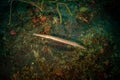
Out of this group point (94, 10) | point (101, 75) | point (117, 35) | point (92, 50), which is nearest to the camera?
point (101, 75)

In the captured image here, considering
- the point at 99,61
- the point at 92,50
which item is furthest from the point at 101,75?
the point at 92,50

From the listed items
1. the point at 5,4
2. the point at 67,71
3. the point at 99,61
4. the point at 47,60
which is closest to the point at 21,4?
the point at 5,4

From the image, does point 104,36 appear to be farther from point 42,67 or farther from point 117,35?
point 42,67

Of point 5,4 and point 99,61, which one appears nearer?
point 99,61

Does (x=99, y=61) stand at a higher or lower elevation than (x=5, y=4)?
lower

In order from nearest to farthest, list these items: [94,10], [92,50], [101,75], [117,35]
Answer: [101,75], [92,50], [117,35], [94,10]

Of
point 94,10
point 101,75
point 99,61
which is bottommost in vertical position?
point 101,75
